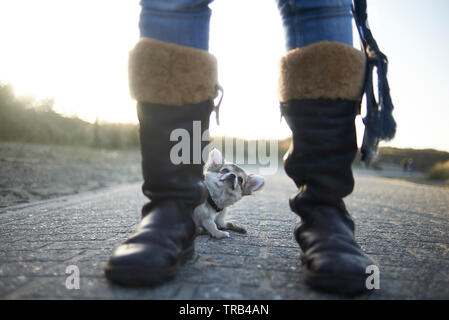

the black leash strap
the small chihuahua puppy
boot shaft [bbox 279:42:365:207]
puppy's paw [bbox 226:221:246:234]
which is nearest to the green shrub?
the small chihuahua puppy

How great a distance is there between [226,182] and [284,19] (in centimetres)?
135

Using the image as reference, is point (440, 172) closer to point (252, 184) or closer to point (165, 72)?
point (252, 184)

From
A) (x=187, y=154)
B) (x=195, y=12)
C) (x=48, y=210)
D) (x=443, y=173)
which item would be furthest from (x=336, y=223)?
(x=443, y=173)

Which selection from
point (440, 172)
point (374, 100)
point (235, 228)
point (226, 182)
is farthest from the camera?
point (440, 172)

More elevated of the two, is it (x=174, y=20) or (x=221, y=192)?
(x=174, y=20)

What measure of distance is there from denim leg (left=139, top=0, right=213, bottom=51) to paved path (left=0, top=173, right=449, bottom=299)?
1074 mm

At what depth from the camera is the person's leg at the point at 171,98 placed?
1.35 m

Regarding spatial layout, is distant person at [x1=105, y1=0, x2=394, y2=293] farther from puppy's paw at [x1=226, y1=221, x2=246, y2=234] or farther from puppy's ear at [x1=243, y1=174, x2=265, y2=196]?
puppy's ear at [x1=243, y1=174, x2=265, y2=196]

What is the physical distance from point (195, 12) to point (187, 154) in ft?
2.22

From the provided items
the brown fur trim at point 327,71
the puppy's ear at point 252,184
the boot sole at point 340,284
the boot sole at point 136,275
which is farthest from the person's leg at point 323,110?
the puppy's ear at point 252,184

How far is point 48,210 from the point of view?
2914 millimetres

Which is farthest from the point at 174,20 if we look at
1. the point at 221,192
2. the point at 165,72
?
the point at 221,192

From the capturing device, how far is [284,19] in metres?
1.45
